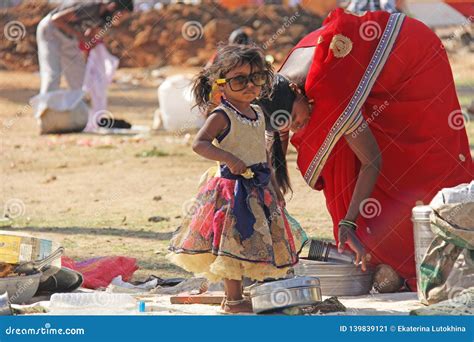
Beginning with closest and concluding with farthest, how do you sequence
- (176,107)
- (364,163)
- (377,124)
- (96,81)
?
(364,163), (377,124), (176,107), (96,81)

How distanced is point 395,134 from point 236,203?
1.28 meters

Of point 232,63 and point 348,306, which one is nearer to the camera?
point 232,63

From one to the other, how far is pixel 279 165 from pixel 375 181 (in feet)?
1.58

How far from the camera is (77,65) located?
544 inches

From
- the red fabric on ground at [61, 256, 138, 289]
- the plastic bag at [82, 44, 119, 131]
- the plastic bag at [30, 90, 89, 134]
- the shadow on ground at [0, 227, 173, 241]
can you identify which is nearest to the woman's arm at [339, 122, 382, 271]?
the red fabric on ground at [61, 256, 138, 289]

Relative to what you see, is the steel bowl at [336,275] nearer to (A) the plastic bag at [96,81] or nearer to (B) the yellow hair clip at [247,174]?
(B) the yellow hair clip at [247,174]

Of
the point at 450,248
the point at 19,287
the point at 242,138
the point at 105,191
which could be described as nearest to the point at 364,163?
the point at 450,248

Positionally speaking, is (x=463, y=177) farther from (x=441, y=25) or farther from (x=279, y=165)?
(x=441, y=25)

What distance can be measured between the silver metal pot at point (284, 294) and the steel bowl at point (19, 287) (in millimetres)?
1146

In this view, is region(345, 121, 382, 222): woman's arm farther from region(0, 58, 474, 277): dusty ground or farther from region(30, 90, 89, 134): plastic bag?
region(30, 90, 89, 134): plastic bag

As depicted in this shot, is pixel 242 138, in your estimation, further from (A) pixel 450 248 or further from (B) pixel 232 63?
(A) pixel 450 248

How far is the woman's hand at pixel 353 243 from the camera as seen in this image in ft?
18.7

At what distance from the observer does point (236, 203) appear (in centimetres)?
524

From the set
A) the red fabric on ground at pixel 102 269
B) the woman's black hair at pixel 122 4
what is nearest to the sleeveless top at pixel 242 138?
the red fabric on ground at pixel 102 269
